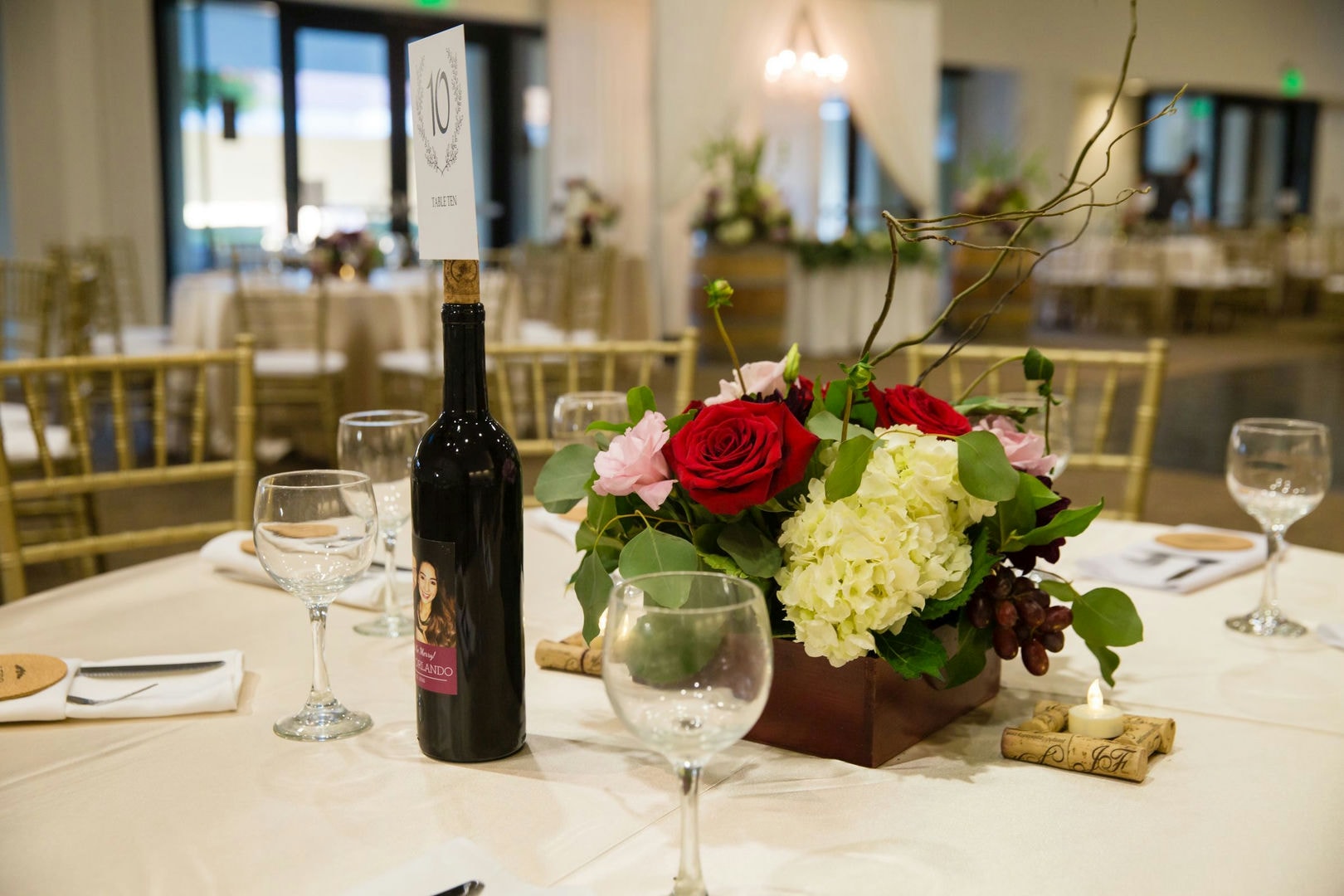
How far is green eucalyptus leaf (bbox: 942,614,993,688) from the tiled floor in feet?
0.80

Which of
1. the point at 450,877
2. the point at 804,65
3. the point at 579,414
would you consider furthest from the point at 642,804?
the point at 804,65

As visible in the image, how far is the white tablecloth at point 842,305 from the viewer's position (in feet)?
30.2

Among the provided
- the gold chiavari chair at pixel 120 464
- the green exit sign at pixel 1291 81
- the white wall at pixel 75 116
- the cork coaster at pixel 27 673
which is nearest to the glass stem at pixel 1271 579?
the cork coaster at pixel 27 673

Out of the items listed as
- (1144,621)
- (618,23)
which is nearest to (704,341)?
(618,23)

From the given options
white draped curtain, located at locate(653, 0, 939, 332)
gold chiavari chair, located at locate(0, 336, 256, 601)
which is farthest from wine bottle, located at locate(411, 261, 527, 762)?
white draped curtain, located at locate(653, 0, 939, 332)

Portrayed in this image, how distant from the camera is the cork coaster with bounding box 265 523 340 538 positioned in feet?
3.13

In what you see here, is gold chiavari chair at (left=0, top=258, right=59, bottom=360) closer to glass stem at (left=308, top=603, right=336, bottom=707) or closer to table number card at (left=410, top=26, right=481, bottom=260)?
glass stem at (left=308, top=603, right=336, bottom=707)

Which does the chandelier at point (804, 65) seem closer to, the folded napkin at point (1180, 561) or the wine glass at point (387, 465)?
the folded napkin at point (1180, 561)

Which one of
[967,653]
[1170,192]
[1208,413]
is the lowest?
[1208,413]

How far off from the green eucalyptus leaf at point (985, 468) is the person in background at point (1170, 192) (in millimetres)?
14345

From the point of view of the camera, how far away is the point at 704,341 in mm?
8984

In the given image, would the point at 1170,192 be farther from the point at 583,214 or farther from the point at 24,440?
the point at 24,440

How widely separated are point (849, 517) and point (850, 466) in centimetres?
4

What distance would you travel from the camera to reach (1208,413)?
280 inches
